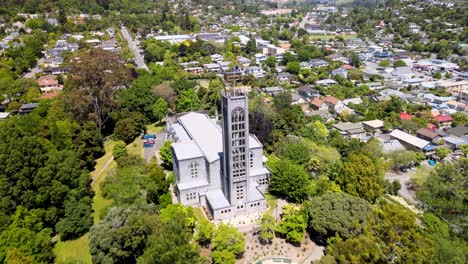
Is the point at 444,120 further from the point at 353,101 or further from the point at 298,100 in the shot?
the point at 298,100

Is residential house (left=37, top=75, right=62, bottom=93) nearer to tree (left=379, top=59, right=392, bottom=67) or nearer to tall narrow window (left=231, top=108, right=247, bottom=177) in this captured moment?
tall narrow window (left=231, top=108, right=247, bottom=177)

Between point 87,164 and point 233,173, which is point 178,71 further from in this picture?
point 233,173

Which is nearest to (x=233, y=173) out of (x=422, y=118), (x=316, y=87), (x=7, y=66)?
(x=422, y=118)

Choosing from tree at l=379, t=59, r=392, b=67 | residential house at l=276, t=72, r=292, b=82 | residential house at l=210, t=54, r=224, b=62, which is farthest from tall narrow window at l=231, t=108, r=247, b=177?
tree at l=379, t=59, r=392, b=67

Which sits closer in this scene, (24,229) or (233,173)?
(24,229)

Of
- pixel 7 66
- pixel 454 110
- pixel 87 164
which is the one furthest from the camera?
pixel 7 66

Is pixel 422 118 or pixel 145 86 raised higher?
pixel 145 86

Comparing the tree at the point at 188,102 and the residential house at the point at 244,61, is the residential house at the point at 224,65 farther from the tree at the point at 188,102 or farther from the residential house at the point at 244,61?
the tree at the point at 188,102

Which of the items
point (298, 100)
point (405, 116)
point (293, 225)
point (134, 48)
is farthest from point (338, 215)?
point (134, 48)

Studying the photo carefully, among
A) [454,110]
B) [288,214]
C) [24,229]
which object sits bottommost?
[454,110]
